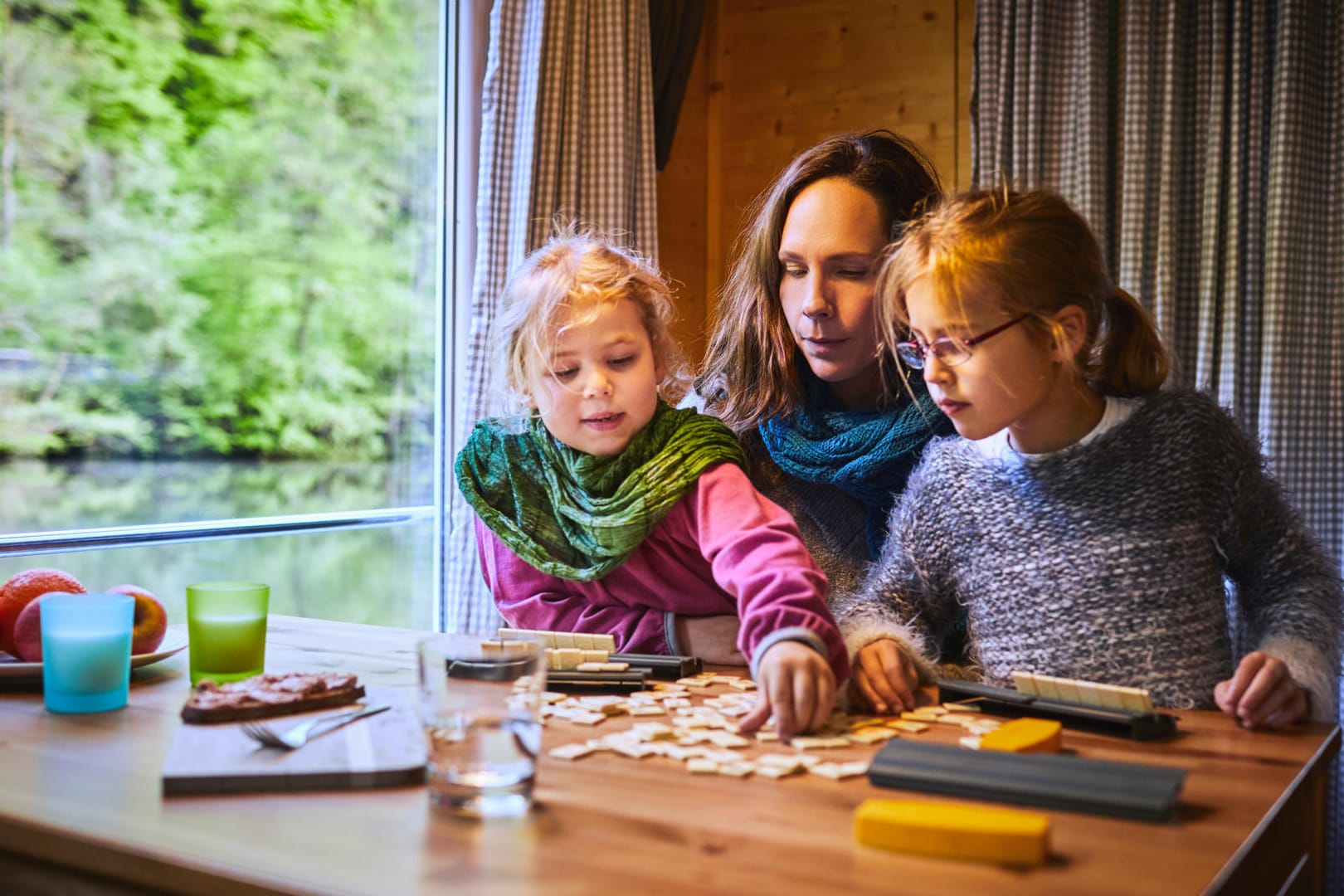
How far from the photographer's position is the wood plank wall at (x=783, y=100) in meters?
3.90

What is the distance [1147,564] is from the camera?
149 centimetres

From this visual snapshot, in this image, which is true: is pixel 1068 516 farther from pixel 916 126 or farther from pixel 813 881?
pixel 916 126

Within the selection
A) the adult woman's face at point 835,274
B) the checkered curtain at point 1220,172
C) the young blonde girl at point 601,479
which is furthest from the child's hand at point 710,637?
the checkered curtain at point 1220,172

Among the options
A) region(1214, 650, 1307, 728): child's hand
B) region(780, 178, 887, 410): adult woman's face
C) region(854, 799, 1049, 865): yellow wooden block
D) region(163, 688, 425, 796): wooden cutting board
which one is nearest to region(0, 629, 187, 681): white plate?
region(163, 688, 425, 796): wooden cutting board

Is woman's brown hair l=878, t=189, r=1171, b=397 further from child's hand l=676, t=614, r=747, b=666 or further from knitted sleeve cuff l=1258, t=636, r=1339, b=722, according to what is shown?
child's hand l=676, t=614, r=747, b=666

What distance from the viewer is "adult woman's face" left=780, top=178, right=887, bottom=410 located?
1953mm

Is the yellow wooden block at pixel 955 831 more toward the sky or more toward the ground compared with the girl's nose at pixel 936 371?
more toward the ground

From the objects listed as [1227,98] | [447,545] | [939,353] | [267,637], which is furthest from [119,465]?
[1227,98]

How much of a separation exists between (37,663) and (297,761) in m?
0.57

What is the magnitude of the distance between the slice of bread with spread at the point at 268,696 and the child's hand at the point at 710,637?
0.52 meters

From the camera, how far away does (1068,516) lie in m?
1.53

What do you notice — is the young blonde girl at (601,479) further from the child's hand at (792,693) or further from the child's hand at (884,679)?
the child's hand at (792,693)

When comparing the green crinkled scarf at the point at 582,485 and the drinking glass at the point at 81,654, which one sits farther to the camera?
the green crinkled scarf at the point at 582,485

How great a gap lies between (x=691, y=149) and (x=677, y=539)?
2.95 meters
